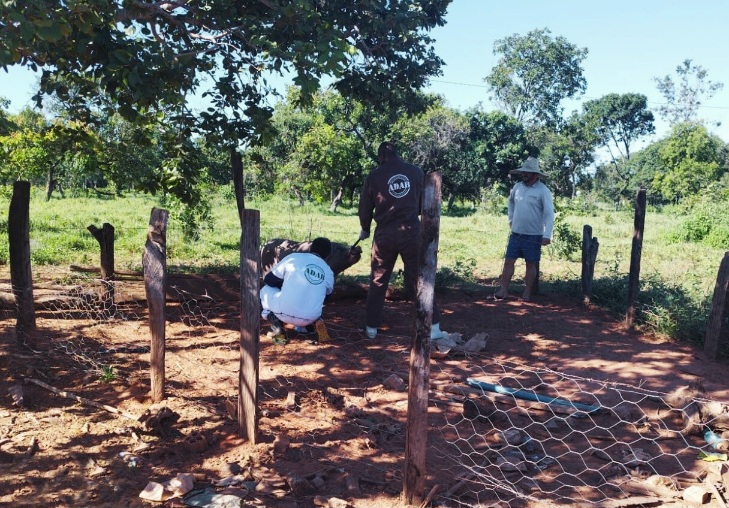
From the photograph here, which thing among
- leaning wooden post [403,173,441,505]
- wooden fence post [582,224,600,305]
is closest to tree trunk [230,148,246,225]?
wooden fence post [582,224,600,305]

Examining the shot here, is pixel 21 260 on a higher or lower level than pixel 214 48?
lower

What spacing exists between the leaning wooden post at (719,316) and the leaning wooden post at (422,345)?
3.75 m

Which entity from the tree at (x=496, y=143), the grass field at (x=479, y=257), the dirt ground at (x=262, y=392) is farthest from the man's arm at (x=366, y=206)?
the tree at (x=496, y=143)

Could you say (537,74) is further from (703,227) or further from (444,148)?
(703,227)

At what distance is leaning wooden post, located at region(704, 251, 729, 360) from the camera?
5.73 metres

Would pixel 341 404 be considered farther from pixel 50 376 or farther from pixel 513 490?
pixel 50 376

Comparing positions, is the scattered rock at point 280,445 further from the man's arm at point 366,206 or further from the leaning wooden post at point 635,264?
the leaning wooden post at point 635,264

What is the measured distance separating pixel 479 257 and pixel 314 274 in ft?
22.0

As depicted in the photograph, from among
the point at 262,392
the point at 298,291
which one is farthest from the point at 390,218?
the point at 262,392

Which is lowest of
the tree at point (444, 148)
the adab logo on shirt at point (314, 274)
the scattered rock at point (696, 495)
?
the scattered rock at point (696, 495)

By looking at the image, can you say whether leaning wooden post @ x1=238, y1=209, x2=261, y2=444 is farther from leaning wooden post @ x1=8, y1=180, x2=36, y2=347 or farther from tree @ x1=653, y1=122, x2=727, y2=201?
tree @ x1=653, y1=122, x2=727, y2=201

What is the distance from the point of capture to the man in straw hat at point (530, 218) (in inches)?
313

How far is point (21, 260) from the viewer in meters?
5.42

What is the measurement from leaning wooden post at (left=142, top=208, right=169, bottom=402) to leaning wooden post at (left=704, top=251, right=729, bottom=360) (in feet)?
15.6
